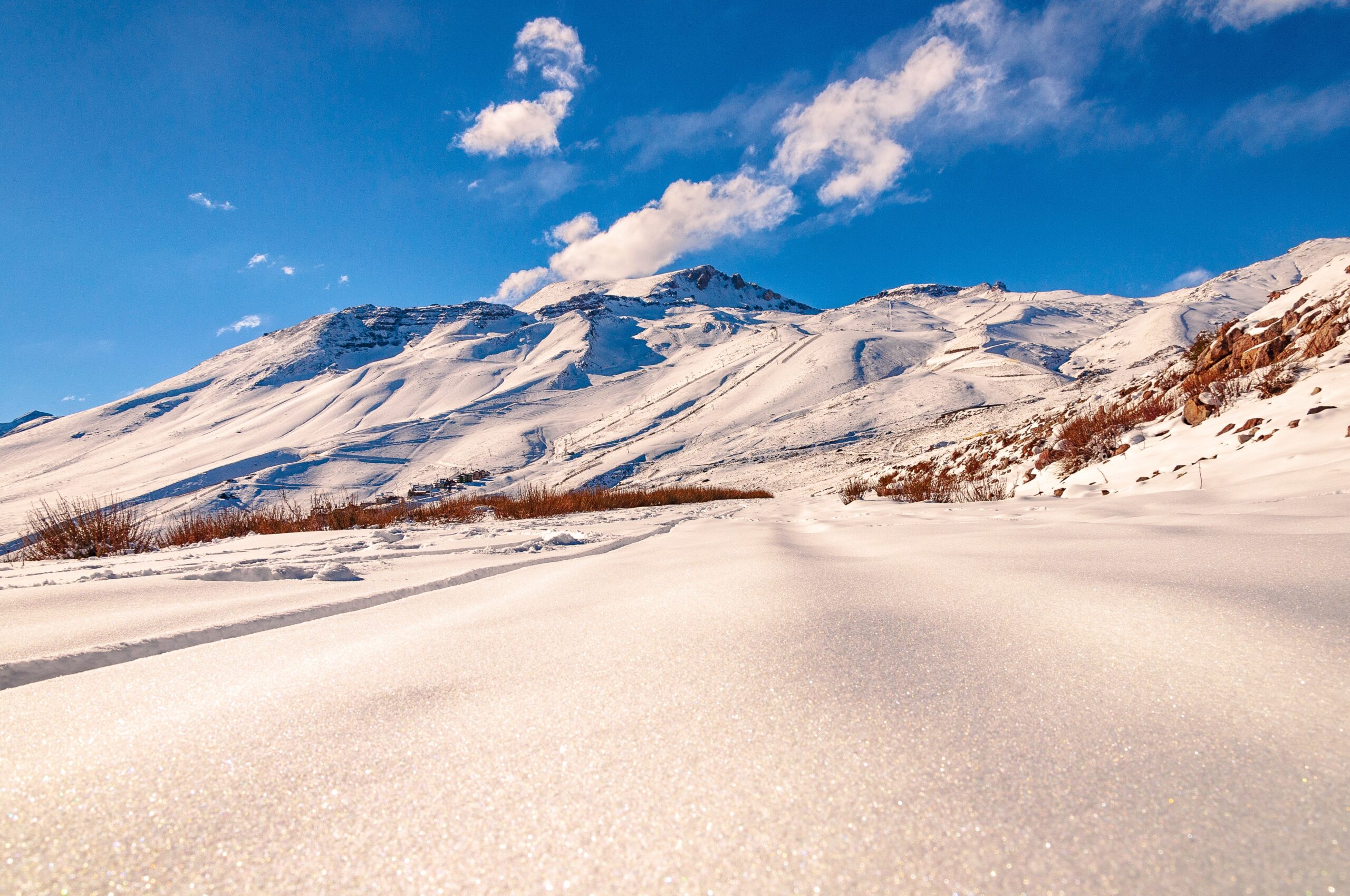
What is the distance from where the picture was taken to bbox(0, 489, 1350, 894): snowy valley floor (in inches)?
17.7

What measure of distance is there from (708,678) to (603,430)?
24.9 metres

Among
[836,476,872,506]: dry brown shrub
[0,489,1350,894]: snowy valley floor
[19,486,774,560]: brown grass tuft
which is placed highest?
[19,486,774,560]: brown grass tuft

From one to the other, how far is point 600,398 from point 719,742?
34237mm

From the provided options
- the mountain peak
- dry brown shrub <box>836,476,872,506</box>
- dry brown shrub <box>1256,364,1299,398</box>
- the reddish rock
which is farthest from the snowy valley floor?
the mountain peak

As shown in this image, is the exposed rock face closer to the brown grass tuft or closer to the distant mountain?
the brown grass tuft

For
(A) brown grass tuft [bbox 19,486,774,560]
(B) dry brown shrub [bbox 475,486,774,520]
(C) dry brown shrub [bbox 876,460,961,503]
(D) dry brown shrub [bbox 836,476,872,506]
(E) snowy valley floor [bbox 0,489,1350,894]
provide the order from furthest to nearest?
(B) dry brown shrub [bbox 475,486,774,520]
(D) dry brown shrub [bbox 836,476,872,506]
(C) dry brown shrub [bbox 876,460,961,503]
(A) brown grass tuft [bbox 19,486,774,560]
(E) snowy valley floor [bbox 0,489,1350,894]

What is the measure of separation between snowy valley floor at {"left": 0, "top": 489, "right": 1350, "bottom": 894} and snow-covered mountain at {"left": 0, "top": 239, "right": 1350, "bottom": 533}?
33.9ft

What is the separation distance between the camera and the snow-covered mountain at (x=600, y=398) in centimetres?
1756

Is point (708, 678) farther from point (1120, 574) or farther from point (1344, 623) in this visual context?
point (1120, 574)

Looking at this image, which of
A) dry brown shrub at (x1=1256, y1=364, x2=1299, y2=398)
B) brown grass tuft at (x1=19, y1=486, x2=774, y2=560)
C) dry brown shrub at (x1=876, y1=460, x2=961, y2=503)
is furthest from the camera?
dry brown shrub at (x1=876, y1=460, x2=961, y2=503)

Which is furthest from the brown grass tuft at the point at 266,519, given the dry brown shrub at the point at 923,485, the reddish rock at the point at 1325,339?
the reddish rock at the point at 1325,339

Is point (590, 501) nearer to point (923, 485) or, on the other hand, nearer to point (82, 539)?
point (923, 485)

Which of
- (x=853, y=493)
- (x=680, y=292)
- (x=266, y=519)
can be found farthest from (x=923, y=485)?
(x=680, y=292)

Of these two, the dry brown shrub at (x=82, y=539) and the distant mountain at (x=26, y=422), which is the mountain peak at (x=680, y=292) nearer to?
the distant mountain at (x=26, y=422)
